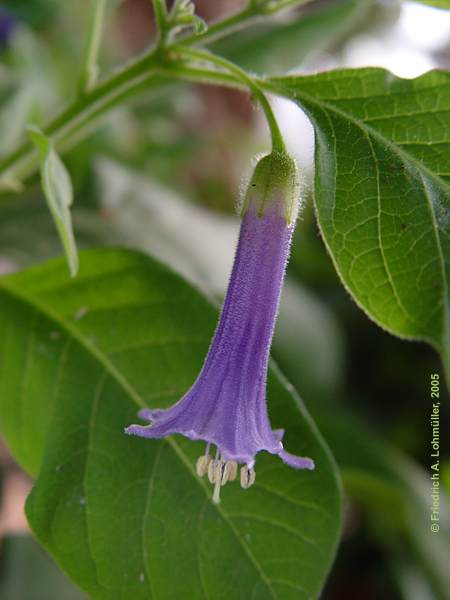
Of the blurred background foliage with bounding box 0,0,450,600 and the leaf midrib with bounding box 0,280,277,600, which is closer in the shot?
the leaf midrib with bounding box 0,280,277,600

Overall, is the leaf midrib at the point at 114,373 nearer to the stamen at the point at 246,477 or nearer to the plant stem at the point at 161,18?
the stamen at the point at 246,477

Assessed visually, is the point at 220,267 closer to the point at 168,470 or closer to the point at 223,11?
the point at 168,470

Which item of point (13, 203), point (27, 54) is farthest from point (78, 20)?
point (13, 203)

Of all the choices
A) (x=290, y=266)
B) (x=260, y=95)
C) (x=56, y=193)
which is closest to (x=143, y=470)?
(x=56, y=193)

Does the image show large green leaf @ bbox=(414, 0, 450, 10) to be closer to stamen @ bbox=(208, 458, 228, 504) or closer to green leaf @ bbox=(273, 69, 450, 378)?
green leaf @ bbox=(273, 69, 450, 378)

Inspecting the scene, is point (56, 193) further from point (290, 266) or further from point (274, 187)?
point (290, 266)

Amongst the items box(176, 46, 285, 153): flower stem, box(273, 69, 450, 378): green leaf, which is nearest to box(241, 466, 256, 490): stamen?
box(273, 69, 450, 378): green leaf
